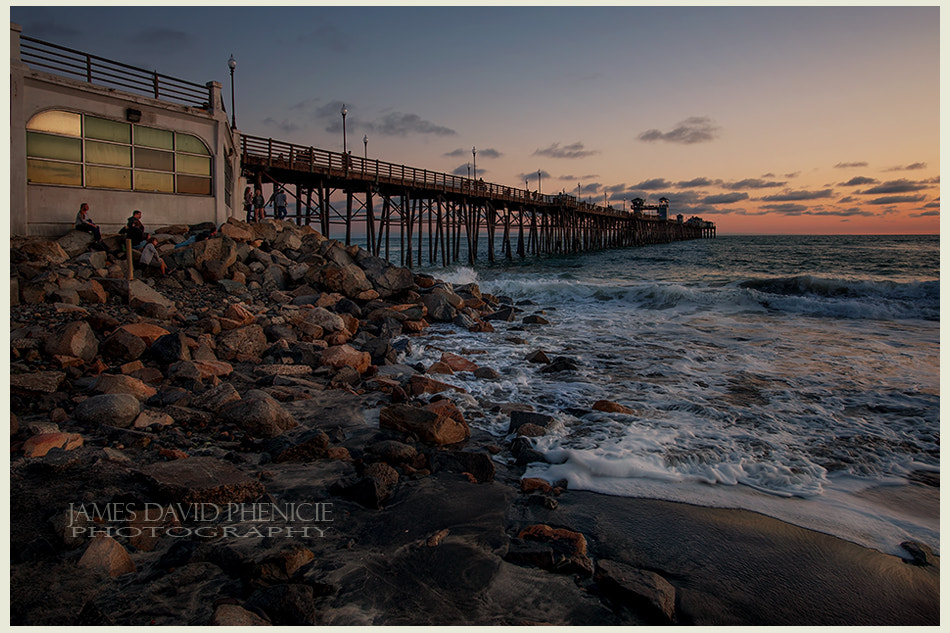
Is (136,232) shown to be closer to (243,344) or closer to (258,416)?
(243,344)

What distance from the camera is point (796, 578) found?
3049 mm

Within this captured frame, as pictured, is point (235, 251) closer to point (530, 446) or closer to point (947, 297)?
point (530, 446)

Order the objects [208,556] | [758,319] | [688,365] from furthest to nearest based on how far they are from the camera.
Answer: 1. [758,319]
2. [688,365]
3. [208,556]

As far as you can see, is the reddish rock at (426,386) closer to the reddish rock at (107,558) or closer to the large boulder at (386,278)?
the reddish rock at (107,558)

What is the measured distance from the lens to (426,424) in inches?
199

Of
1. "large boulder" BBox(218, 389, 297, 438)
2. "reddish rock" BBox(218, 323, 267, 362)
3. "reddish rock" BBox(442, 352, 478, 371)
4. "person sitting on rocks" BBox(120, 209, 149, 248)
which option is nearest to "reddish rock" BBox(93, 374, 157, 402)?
"large boulder" BBox(218, 389, 297, 438)

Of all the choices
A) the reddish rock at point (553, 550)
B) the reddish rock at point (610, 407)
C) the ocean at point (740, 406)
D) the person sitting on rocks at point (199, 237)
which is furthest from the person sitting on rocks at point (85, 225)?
the reddish rock at point (553, 550)

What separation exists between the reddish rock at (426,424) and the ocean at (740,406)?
63 centimetres

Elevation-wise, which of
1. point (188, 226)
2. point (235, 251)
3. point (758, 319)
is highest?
point (188, 226)

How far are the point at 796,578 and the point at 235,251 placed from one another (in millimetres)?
12324

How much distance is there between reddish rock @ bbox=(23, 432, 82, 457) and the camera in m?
4.01

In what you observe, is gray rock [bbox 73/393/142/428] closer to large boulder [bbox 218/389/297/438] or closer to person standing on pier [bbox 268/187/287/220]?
large boulder [bbox 218/389/297/438]

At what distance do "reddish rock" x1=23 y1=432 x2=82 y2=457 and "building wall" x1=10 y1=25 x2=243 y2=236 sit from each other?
1023cm

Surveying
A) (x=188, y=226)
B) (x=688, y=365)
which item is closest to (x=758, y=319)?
(x=688, y=365)
